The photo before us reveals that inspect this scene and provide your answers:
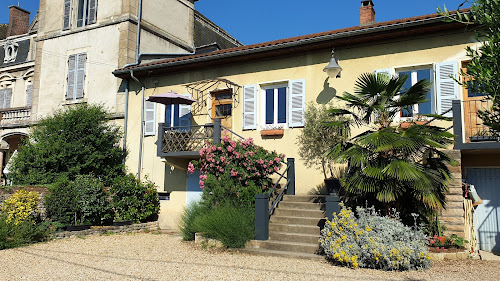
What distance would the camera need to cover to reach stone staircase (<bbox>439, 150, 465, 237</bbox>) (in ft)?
26.6

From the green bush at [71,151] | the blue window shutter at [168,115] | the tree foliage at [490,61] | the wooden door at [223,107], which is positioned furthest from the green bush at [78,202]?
the tree foliage at [490,61]

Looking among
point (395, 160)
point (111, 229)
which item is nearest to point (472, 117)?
point (395, 160)

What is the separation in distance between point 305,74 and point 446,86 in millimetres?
3590

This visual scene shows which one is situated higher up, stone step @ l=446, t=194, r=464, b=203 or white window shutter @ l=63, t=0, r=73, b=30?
white window shutter @ l=63, t=0, r=73, b=30

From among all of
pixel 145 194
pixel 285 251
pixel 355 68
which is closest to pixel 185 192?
pixel 145 194

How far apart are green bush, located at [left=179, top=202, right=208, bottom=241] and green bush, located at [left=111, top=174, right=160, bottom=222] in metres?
2.68

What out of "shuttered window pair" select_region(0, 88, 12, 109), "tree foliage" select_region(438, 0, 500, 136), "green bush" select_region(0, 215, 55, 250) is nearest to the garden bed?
"green bush" select_region(0, 215, 55, 250)

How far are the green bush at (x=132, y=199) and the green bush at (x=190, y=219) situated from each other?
2.68m

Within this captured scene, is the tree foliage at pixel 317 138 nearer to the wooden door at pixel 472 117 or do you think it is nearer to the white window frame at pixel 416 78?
A: the white window frame at pixel 416 78

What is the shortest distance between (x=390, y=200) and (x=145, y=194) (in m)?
7.83

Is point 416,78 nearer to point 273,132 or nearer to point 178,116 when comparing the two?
point 273,132

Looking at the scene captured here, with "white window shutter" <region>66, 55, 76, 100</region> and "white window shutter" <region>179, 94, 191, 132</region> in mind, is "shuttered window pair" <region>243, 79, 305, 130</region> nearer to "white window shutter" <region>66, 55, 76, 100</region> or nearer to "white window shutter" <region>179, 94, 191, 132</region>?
"white window shutter" <region>179, 94, 191, 132</region>

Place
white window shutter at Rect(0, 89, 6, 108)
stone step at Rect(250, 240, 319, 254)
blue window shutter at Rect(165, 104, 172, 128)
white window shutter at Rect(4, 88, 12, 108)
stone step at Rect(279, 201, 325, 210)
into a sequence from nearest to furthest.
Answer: stone step at Rect(250, 240, 319, 254), stone step at Rect(279, 201, 325, 210), blue window shutter at Rect(165, 104, 172, 128), white window shutter at Rect(4, 88, 12, 108), white window shutter at Rect(0, 89, 6, 108)

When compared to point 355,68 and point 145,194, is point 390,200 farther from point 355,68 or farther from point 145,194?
point 145,194
